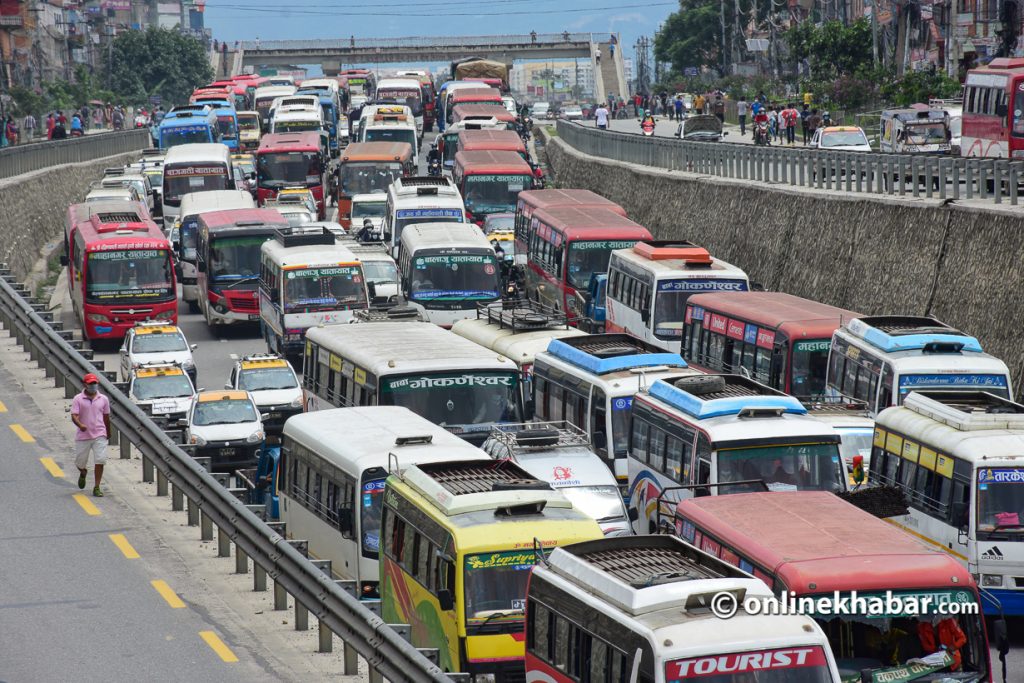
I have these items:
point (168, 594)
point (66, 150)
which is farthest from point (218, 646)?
point (66, 150)

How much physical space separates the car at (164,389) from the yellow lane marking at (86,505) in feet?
30.9

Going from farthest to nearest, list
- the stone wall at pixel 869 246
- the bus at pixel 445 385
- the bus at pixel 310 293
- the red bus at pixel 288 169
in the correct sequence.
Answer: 1. the red bus at pixel 288 169
2. the bus at pixel 310 293
3. the stone wall at pixel 869 246
4. the bus at pixel 445 385

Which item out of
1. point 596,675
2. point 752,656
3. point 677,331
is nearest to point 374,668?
point 596,675

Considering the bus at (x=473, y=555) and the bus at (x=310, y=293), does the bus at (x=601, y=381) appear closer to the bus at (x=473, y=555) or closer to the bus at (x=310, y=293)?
the bus at (x=473, y=555)

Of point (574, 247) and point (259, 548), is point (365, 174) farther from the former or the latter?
point (259, 548)

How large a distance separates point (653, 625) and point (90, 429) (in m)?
10.4

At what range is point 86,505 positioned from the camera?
1886 centimetres

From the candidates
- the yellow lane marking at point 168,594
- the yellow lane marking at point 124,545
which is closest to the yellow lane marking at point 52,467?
the yellow lane marking at point 124,545

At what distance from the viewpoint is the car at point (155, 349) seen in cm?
3275

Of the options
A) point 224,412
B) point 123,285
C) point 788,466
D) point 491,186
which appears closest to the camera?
point 788,466

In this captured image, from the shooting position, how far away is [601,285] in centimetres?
3572

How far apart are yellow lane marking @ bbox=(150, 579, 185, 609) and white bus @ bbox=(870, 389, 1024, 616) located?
7750mm

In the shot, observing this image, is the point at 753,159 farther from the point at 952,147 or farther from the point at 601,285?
the point at 601,285

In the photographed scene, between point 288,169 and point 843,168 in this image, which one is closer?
point 843,168
